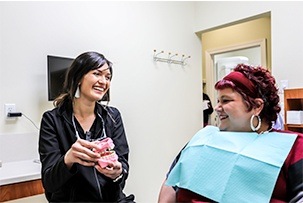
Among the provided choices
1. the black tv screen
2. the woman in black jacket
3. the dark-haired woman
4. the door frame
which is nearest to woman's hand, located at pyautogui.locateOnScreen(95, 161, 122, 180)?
the woman in black jacket

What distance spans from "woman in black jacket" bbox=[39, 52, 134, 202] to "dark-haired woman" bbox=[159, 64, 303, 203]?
9.2 inches

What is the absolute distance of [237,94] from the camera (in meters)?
1.02

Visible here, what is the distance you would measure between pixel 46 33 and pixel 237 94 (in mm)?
1738

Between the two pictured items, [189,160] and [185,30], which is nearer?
[189,160]

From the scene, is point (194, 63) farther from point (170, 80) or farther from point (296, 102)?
point (296, 102)

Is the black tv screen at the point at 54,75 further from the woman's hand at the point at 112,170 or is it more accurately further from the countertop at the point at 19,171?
the woman's hand at the point at 112,170

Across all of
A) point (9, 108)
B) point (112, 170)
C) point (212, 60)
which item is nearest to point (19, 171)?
point (9, 108)

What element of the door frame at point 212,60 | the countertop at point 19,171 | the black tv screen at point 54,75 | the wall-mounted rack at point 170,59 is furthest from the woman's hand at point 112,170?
the door frame at point 212,60

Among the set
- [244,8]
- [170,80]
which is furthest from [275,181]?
[244,8]

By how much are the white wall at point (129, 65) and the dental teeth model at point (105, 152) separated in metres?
1.44

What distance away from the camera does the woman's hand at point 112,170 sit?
885 mm

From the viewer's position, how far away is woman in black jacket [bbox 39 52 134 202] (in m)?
0.91

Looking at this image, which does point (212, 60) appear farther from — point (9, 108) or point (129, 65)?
point (9, 108)

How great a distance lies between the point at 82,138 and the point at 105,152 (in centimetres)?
31
